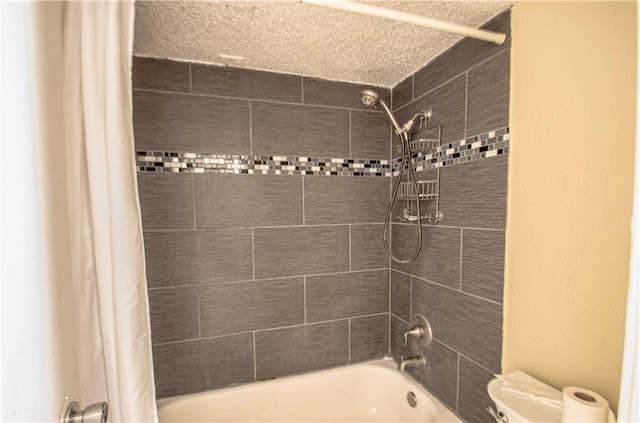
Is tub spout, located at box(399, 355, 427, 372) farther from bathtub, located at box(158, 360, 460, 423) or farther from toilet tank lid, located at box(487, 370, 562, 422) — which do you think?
toilet tank lid, located at box(487, 370, 562, 422)

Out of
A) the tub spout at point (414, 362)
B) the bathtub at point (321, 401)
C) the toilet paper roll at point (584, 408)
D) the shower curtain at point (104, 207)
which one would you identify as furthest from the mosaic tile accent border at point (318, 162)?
the bathtub at point (321, 401)

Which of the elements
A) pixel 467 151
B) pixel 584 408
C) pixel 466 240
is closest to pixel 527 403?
pixel 584 408

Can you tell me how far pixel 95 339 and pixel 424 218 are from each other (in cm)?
137

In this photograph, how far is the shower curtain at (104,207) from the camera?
724 millimetres

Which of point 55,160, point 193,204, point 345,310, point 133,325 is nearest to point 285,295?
point 345,310

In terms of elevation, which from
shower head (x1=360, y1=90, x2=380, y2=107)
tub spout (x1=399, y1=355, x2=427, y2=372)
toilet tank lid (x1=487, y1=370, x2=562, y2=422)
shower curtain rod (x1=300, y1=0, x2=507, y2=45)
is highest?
shower curtain rod (x1=300, y1=0, x2=507, y2=45)

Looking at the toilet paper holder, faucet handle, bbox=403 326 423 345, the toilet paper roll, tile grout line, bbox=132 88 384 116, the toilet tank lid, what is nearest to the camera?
the toilet paper holder

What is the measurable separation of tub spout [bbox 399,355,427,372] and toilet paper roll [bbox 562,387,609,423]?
0.77 meters

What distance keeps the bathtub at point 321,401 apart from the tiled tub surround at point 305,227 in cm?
6

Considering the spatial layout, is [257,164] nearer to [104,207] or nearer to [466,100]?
[104,207]

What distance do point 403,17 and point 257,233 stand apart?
112 cm

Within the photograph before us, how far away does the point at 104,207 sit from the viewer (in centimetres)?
76

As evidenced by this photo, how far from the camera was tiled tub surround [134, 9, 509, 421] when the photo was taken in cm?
114

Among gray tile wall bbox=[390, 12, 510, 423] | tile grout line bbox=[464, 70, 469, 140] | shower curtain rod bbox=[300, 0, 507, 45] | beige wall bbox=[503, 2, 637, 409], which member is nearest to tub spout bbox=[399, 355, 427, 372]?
gray tile wall bbox=[390, 12, 510, 423]
